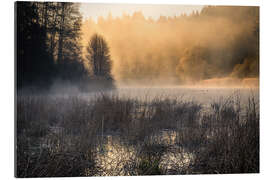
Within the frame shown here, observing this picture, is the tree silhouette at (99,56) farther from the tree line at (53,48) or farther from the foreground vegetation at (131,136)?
the foreground vegetation at (131,136)

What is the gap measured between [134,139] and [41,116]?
3.39 ft

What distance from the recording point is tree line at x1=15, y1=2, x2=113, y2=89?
2910 millimetres

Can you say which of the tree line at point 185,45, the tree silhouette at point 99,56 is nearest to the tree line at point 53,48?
the tree silhouette at point 99,56

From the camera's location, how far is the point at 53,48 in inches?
123

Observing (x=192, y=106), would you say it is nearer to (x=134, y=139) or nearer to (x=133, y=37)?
(x=134, y=139)

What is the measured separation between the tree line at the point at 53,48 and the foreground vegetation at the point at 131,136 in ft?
0.74

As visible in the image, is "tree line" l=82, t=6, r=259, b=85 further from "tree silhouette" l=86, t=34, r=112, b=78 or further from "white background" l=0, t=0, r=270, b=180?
"white background" l=0, t=0, r=270, b=180

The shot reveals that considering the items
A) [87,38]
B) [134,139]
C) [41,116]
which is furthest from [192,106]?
[41,116]

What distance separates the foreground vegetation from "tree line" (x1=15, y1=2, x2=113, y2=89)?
0.74 ft

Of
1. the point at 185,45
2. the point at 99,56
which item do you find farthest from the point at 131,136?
the point at 185,45

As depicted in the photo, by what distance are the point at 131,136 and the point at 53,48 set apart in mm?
1332
